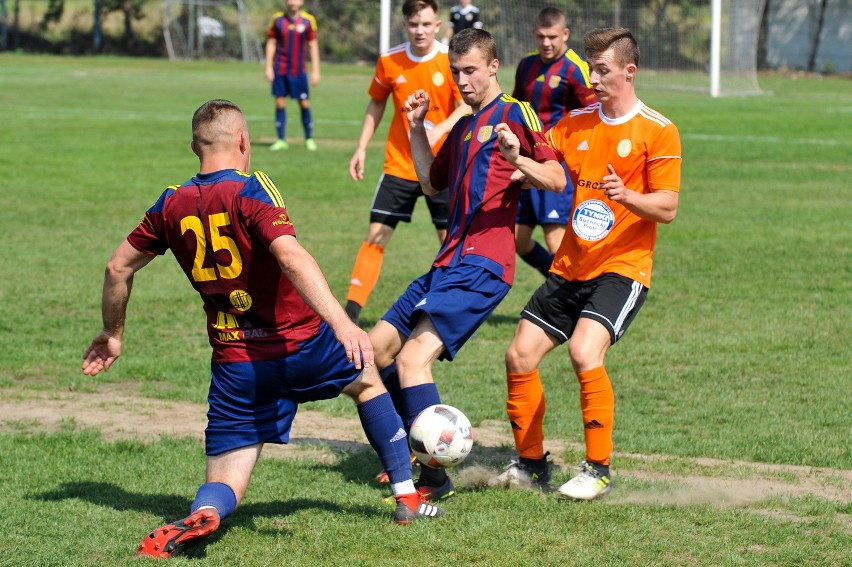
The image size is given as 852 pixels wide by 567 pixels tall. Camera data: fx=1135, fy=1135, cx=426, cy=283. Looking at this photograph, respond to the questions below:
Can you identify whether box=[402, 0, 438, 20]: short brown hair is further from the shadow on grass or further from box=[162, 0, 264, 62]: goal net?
box=[162, 0, 264, 62]: goal net

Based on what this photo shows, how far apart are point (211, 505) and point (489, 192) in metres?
2.04

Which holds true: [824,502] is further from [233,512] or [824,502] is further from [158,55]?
[158,55]

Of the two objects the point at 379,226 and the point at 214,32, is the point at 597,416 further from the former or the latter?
the point at 214,32

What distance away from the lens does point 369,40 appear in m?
47.0

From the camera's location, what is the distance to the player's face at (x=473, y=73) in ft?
18.1

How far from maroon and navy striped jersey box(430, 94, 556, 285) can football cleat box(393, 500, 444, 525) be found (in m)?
1.19

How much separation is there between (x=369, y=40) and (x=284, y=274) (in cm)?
4364

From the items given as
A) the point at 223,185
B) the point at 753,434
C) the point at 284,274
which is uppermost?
the point at 223,185

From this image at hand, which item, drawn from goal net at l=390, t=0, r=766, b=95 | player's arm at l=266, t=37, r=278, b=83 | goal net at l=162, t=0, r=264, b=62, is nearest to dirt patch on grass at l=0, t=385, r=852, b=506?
player's arm at l=266, t=37, r=278, b=83

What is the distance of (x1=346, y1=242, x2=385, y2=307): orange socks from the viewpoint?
8.86 m

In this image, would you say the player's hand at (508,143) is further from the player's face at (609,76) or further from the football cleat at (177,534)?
the football cleat at (177,534)

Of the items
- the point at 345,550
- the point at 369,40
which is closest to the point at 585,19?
the point at 369,40

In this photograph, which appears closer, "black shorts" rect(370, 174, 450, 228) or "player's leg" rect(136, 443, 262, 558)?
"player's leg" rect(136, 443, 262, 558)

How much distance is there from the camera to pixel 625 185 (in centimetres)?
548
